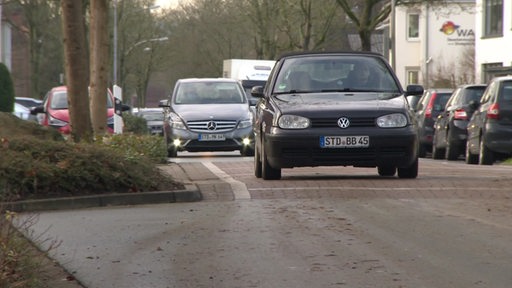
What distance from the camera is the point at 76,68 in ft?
62.1

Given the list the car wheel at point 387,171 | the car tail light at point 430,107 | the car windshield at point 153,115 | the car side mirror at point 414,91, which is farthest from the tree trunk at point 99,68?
the car windshield at point 153,115

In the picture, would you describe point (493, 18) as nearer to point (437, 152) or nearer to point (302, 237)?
point (437, 152)

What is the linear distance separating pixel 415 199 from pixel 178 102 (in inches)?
514

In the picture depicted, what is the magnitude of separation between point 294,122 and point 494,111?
874 centimetres

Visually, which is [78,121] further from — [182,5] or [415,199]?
[182,5]

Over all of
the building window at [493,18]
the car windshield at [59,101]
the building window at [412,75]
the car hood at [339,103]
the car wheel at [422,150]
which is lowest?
the building window at [412,75]

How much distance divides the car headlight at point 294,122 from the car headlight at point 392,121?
85cm

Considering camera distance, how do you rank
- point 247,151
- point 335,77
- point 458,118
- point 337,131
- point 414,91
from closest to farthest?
1. point 337,131
2. point 335,77
3. point 414,91
4. point 247,151
5. point 458,118

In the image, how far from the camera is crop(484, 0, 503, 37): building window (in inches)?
2235

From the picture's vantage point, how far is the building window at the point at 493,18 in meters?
56.8

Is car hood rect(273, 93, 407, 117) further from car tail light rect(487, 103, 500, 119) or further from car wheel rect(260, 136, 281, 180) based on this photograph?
car tail light rect(487, 103, 500, 119)

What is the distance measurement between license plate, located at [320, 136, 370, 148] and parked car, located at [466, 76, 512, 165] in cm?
838

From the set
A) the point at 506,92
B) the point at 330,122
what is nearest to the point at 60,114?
the point at 506,92

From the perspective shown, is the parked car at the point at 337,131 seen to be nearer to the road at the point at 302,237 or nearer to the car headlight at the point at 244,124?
the road at the point at 302,237
